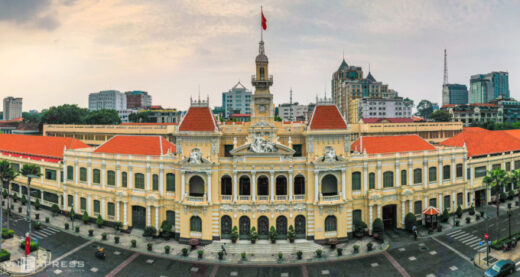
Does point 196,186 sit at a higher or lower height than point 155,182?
lower

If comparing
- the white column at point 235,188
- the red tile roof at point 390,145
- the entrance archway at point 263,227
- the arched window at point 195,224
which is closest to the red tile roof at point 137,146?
the arched window at point 195,224

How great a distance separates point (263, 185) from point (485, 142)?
50.7 m

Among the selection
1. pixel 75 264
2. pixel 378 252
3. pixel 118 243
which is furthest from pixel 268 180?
pixel 75 264

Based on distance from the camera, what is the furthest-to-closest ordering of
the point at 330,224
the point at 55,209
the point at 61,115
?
1. the point at 61,115
2. the point at 55,209
3. the point at 330,224

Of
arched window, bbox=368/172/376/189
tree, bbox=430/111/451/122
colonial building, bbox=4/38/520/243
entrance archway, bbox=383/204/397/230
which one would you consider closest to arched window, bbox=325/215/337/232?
colonial building, bbox=4/38/520/243

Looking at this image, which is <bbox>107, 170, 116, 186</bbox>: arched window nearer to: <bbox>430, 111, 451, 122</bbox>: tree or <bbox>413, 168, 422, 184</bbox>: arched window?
<bbox>413, 168, 422, 184</bbox>: arched window

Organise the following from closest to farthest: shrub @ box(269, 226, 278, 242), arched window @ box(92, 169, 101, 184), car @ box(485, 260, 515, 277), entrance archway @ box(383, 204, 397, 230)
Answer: car @ box(485, 260, 515, 277), shrub @ box(269, 226, 278, 242), entrance archway @ box(383, 204, 397, 230), arched window @ box(92, 169, 101, 184)

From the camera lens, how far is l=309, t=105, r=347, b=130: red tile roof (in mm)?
50000

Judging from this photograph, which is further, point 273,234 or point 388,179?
point 388,179

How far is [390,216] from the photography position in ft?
176

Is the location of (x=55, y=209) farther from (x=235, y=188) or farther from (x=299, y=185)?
(x=299, y=185)

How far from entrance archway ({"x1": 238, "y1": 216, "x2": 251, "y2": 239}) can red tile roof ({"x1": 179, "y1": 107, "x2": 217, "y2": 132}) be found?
13.9 m

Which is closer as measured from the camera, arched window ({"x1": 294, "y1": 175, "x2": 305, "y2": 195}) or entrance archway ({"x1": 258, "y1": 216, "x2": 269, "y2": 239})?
entrance archway ({"x1": 258, "y1": 216, "x2": 269, "y2": 239})

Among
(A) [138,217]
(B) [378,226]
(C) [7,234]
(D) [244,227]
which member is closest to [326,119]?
(B) [378,226]
